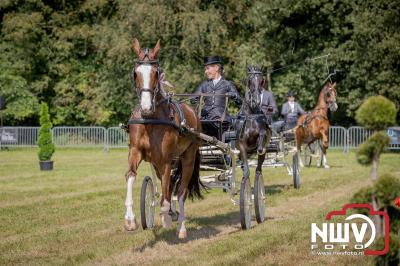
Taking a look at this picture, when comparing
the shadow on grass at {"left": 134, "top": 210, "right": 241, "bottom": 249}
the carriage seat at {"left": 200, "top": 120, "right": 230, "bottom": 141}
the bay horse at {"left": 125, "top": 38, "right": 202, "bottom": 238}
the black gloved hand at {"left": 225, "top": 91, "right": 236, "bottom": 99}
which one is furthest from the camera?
the carriage seat at {"left": 200, "top": 120, "right": 230, "bottom": 141}

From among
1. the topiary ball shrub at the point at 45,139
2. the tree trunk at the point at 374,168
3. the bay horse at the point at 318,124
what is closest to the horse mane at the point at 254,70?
the tree trunk at the point at 374,168

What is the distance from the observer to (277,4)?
121 feet

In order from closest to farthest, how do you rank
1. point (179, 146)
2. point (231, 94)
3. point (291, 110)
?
point (179, 146) < point (231, 94) < point (291, 110)

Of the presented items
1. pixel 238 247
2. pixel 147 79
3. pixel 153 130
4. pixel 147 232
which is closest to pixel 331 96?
pixel 147 232

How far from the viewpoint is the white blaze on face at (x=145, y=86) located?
853 cm

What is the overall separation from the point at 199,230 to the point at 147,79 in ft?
9.82

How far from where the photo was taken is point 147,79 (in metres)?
8.65

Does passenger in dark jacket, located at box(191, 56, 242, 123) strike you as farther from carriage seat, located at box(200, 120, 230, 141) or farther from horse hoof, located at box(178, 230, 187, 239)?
horse hoof, located at box(178, 230, 187, 239)

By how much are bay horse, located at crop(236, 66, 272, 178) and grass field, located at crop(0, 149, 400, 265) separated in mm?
1200

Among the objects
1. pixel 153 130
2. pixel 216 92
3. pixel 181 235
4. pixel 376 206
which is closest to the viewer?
pixel 376 206

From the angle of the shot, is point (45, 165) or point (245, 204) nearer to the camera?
point (245, 204)

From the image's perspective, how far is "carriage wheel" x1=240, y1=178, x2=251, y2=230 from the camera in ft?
33.9

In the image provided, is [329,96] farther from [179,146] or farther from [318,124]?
[179,146]

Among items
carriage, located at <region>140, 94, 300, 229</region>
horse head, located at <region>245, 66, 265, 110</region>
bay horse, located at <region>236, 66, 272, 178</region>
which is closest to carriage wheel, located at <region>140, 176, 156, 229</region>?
carriage, located at <region>140, 94, 300, 229</region>
